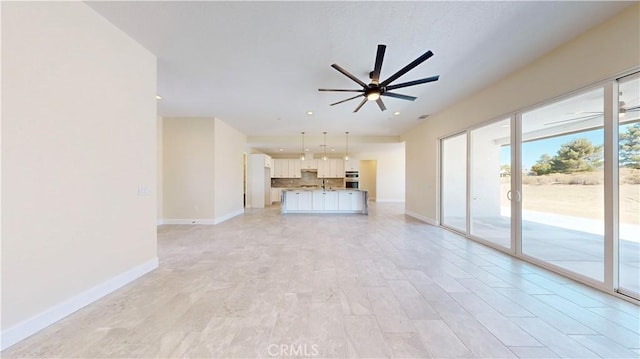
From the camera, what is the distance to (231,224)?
Result: 598 cm

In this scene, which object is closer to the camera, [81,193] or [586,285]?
[81,193]

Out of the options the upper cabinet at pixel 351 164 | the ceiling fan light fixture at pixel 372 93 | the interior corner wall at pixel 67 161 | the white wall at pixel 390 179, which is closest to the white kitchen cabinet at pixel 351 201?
the upper cabinet at pixel 351 164

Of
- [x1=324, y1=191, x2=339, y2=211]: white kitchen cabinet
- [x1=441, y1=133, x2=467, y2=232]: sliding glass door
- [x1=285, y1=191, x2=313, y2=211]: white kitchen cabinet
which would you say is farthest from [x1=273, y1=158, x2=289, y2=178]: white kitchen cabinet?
[x1=441, y1=133, x2=467, y2=232]: sliding glass door

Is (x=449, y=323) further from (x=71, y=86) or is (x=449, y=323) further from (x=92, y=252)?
(x=71, y=86)

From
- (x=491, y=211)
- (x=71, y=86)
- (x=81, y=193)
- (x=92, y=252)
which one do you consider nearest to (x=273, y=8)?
(x=71, y=86)

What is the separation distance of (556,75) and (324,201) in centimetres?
642

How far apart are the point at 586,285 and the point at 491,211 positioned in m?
4.20

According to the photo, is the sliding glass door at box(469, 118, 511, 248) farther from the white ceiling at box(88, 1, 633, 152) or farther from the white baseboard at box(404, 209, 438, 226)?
the white ceiling at box(88, 1, 633, 152)

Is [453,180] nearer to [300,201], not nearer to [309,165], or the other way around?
[300,201]

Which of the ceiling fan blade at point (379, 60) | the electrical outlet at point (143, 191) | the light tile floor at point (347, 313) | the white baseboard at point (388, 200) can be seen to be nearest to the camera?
the light tile floor at point (347, 313)

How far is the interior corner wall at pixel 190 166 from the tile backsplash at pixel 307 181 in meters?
6.29

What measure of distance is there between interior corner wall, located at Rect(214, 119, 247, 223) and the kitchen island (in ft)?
5.46

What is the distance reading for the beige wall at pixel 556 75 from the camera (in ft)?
7.22

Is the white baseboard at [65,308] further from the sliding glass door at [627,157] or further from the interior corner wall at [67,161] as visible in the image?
the sliding glass door at [627,157]
